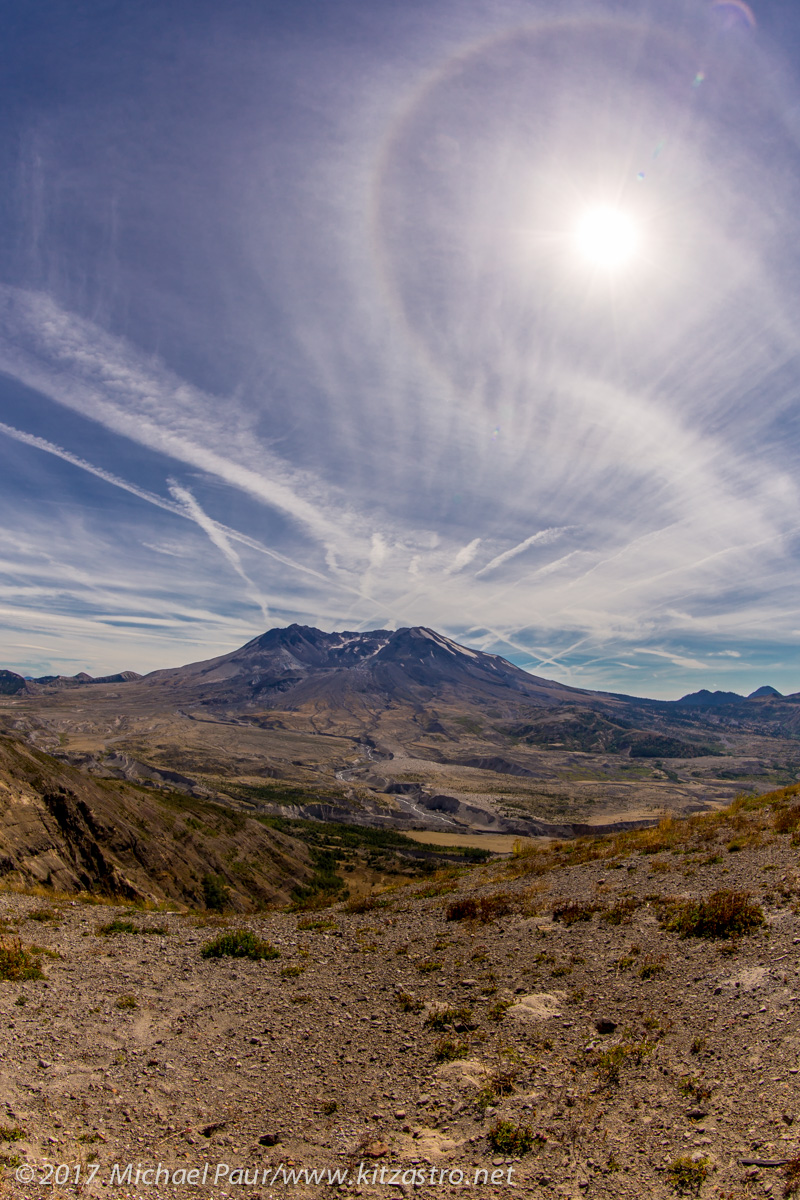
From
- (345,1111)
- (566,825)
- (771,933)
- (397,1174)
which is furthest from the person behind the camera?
(566,825)

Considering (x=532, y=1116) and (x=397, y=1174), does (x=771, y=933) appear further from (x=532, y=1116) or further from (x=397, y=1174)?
(x=397, y=1174)

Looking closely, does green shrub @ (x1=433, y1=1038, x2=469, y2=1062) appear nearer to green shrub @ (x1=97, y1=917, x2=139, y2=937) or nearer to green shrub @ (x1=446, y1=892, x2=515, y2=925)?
green shrub @ (x1=446, y1=892, x2=515, y2=925)

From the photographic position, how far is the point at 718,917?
10.1 m

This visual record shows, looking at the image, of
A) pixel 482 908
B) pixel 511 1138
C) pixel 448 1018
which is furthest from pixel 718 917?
pixel 511 1138

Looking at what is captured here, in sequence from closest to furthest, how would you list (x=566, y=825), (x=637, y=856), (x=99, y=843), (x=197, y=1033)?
(x=197, y=1033), (x=637, y=856), (x=99, y=843), (x=566, y=825)

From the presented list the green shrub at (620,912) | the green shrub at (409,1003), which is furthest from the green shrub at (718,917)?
the green shrub at (409,1003)

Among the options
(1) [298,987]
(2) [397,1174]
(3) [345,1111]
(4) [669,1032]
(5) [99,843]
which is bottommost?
(5) [99,843]

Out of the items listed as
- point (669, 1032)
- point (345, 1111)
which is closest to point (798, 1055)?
point (669, 1032)

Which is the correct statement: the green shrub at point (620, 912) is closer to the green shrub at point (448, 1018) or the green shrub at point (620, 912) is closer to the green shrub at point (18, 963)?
the green shrub at point (448, 1018)

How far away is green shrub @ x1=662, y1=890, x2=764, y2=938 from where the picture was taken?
32.0 ft

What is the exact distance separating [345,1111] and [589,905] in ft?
28.4

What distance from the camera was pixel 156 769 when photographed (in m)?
125

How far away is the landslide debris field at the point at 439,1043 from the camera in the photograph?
5.40m

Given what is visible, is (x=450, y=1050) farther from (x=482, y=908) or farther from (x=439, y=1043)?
(x=482, y=908)
